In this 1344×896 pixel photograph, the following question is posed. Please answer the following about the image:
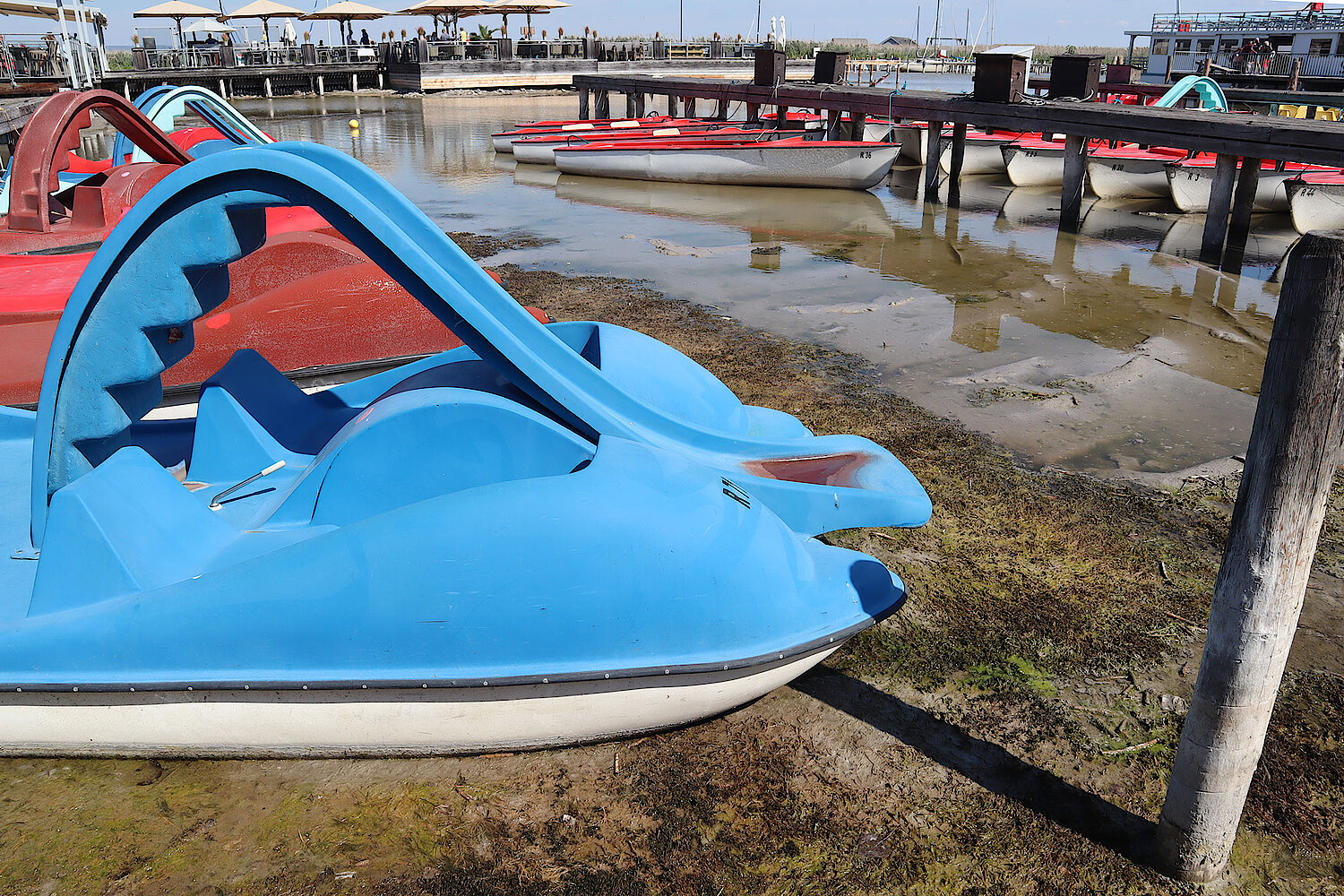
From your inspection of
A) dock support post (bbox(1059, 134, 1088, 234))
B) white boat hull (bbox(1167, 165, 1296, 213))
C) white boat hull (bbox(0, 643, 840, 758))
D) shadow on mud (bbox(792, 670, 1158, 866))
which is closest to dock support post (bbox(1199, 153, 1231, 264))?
dock support post (bbox(1059, 134, 1088, 234))

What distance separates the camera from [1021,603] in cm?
368

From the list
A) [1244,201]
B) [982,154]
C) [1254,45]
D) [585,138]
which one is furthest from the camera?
[1254,45]

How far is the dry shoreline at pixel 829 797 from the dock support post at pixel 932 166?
1245 centimetres

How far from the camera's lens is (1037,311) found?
8383 millimetres

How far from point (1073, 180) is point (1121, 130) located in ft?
3.88

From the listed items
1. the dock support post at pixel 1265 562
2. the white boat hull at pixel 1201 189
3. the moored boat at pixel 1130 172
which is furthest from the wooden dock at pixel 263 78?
the dock support post at pixel 1265 562

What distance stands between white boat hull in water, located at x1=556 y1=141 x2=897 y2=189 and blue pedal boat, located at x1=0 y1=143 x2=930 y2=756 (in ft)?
43.6

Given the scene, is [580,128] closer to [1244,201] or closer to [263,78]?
[1244,201]

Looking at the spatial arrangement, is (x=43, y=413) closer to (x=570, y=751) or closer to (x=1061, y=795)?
(x=570, y=751)

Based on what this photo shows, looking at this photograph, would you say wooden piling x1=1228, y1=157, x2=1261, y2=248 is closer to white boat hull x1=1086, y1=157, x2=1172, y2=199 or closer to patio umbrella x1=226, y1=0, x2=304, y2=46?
white boat hull x1=1086, y1=157, x2=1172, y2=199

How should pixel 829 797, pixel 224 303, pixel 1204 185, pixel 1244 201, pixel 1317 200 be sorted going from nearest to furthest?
pixel 829 797, pixel 224 303, pixel 1244 201, pixel 1317 200, pixel 1204 185

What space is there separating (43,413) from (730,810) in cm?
238

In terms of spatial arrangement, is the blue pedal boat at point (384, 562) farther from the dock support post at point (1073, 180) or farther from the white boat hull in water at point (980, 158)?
the white boat hull in water at point (980, 158)

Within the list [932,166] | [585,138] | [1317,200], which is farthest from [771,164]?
[1317,200]
